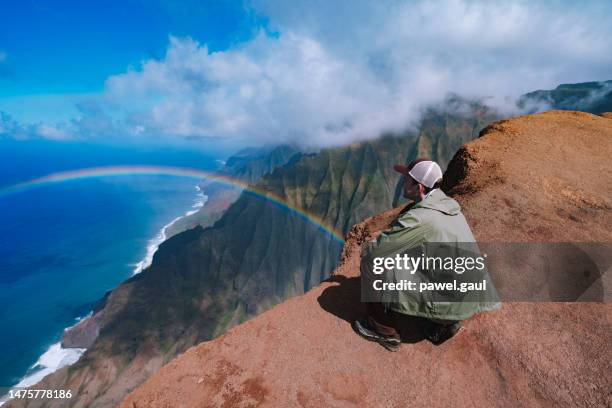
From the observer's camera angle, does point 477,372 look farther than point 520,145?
No

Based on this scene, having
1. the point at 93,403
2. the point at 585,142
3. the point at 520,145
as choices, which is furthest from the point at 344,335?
the point at 93,403

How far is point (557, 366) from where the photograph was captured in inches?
188

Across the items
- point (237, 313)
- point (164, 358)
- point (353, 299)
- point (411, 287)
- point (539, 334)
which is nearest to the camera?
point (411, 287)

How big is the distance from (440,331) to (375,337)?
109 cm

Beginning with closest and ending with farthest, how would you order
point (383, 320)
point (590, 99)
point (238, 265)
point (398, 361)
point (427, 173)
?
point (427, 173) → point (398, 361) → point (383, 320) → point (238, 265) → point (590, 99)

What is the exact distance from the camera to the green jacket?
434cm

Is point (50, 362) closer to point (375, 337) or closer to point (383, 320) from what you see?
point (375, 337)

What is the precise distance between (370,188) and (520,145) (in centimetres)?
16151

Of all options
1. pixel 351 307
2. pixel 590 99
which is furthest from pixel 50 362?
pixel 590 99

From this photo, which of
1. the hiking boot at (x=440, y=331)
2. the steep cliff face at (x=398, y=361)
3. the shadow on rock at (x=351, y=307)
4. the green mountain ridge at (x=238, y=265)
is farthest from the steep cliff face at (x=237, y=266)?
the hiking boot at (x=440, y=331)

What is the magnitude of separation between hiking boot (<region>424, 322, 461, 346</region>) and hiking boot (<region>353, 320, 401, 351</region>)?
0.60m

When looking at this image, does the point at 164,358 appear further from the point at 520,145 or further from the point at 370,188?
the point at 370,188

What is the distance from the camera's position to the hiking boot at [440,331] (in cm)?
505

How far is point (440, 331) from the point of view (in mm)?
5168
